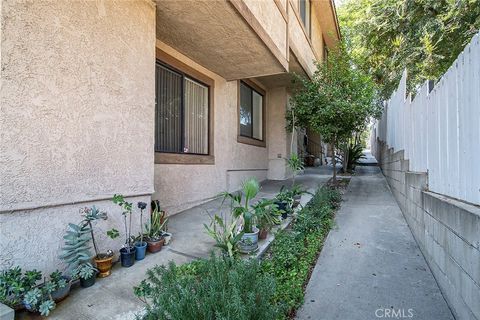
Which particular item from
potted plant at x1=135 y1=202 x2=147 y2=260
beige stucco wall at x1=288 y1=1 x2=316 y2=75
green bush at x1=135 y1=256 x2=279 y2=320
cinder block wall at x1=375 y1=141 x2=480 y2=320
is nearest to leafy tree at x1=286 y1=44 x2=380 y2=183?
beige stucco wall at x1=288 y1=1 x2=316 y2=75

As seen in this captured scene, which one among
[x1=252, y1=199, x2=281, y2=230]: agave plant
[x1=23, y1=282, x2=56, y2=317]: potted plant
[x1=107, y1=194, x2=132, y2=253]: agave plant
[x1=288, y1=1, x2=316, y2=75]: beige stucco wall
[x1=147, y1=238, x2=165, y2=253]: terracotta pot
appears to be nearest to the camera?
[x1=23, y1=282, x2=56, y2=317]: potted plant

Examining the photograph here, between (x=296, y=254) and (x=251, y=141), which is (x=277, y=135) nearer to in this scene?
(x=251, y=141)

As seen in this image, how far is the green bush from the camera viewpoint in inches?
70.7

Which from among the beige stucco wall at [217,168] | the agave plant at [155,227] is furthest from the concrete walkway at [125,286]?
the beige stucco wall at [217,168]

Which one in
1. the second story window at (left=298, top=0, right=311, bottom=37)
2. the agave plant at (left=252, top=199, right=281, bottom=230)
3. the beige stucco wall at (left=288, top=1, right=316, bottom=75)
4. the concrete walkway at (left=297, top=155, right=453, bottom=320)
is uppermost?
the second story window at (left=298, top=0, right=311, bottom=37)

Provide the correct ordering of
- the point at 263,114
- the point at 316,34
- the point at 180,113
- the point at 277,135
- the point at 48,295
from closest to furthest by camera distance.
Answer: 1. the point at 48,295
2. the point at 180,113
3. the point at 263,114
4. the point at 277,135
5. the point at 316,34

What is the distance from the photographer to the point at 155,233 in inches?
148

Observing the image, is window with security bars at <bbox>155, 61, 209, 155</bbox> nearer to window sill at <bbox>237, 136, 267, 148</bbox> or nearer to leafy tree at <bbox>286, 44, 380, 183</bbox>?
→ window sill at <bbox>237, 136, 267, 148</bbox>

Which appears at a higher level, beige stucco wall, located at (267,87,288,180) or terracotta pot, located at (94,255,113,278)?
beige stucco wall, located at (267,87,288,180)

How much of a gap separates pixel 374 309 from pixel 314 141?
1510 cm

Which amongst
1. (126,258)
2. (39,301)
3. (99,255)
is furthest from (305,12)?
(39,301)

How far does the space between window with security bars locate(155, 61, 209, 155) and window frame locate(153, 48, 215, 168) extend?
47mm

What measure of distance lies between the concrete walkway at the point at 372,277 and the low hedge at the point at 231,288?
0.19 metres

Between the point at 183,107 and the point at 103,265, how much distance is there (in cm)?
361
